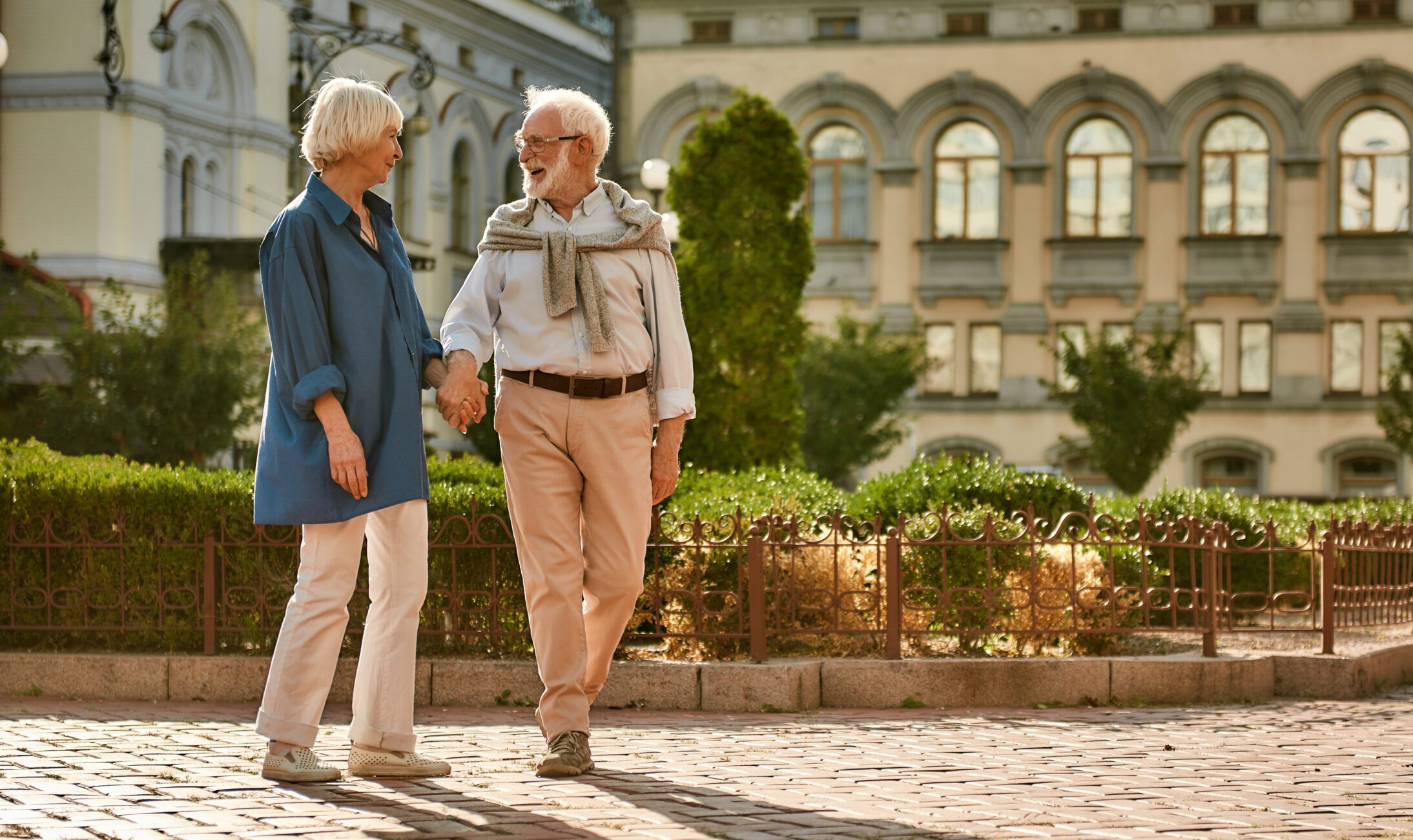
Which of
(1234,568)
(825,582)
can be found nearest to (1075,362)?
(1234,568)

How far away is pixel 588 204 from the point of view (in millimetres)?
6176

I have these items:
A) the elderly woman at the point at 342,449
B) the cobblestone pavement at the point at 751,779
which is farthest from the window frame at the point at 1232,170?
the elderly woman at the point at 342,449

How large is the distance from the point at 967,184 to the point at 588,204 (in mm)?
31623

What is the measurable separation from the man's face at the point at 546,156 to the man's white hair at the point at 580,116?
0.9 inches

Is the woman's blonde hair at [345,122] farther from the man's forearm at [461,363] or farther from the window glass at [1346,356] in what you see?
the window glass at [1346,356]

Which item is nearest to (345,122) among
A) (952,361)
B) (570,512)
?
(570,512)

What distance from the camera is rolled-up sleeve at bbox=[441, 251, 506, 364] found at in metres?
5.92

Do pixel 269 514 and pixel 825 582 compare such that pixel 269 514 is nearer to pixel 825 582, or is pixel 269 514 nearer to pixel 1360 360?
pixel 825 582

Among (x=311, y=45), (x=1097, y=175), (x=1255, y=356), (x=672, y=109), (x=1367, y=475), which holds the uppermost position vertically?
(x=311, y=45)

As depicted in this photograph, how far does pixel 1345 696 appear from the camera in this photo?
9242mm

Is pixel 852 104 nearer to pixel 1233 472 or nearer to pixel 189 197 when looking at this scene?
pixel 1233 472

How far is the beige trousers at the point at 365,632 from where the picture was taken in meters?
5.59

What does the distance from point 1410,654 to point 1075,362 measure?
21440 millimetres

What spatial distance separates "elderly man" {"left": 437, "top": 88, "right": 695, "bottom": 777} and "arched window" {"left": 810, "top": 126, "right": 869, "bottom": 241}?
3123cm
